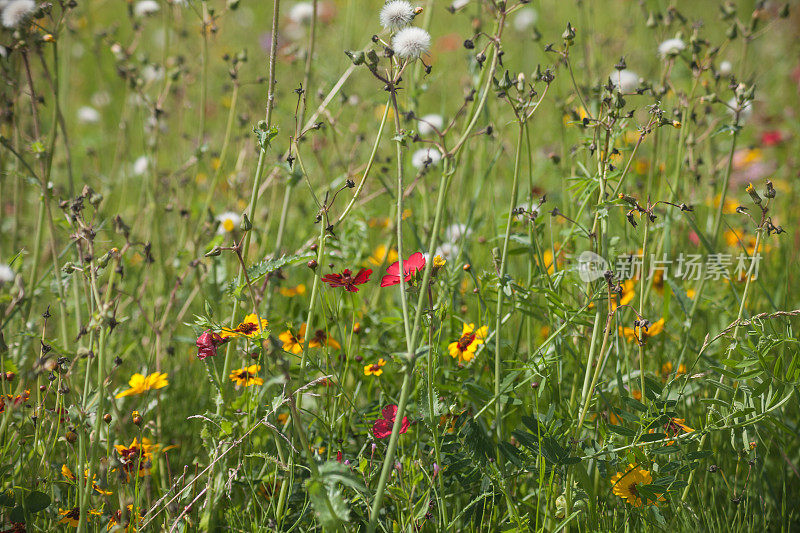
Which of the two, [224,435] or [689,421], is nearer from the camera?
[224,435]

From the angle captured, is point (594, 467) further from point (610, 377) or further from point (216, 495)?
point (216, 495)

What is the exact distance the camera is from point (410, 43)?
1.02m

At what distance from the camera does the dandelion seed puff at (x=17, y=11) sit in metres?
1.39

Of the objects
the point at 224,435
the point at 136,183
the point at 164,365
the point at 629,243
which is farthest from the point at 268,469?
the point at 136,183

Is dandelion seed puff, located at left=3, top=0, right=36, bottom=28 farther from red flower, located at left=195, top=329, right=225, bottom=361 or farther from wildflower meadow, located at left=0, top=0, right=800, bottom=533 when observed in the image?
red flower, located at left=195, top=329, right=225, bottom=361

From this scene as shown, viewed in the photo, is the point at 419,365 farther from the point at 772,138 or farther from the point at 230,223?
the point at 772,138

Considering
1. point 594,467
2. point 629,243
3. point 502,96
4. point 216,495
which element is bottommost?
point 216,495

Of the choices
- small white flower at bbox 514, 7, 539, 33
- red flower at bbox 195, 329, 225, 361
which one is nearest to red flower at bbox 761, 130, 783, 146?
small white flower at bbox 514, 7, 539, 33

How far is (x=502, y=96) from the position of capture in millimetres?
1147

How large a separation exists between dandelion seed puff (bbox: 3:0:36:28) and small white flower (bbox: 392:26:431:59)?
0.90m

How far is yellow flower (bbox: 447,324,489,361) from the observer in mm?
1292

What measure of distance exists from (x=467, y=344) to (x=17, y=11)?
122 centimetres

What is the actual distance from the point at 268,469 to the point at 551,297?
26.3 inches

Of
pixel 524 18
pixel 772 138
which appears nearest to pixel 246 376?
pixel 772 138
